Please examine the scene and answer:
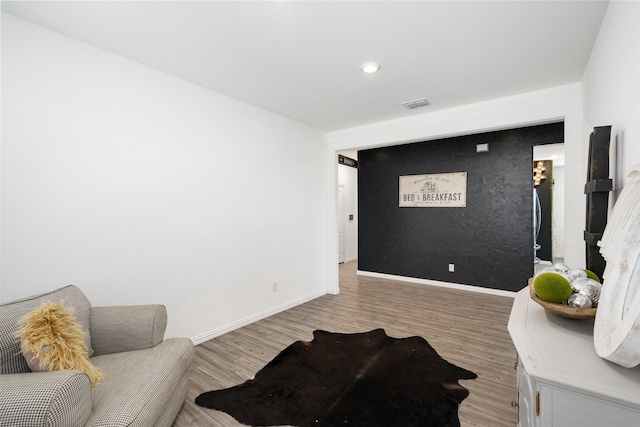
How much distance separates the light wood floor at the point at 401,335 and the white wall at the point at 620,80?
1.67 metres

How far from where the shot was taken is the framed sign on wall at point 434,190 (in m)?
5.14

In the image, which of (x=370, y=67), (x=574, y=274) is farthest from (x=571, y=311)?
(x=370, y=67)

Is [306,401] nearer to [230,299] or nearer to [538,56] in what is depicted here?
[230,299]

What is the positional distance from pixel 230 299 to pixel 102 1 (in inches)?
112

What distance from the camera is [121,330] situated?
1.97 m

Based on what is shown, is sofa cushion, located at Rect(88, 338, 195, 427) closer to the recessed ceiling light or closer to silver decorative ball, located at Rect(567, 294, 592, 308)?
silver decorative ball, located at Rect(567, 294, 592, 308)

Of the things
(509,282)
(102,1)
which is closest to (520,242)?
(509,282)

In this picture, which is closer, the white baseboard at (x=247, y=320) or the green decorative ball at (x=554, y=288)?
the green decorative ball at (x=554, y=288)

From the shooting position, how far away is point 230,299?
138 inches

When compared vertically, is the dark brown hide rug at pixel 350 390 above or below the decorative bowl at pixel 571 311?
below

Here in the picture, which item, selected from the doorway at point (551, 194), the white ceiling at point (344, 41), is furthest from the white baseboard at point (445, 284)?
the white ceiling at point (344, 41)

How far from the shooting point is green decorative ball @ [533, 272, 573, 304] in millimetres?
1351

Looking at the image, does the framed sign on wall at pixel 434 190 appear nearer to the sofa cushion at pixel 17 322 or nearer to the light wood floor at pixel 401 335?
the light wood floor at pixel 401 335

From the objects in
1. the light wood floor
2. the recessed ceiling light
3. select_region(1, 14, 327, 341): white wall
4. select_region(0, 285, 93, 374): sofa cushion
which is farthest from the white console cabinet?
select_region(1, 14, 327, 341): white wall
